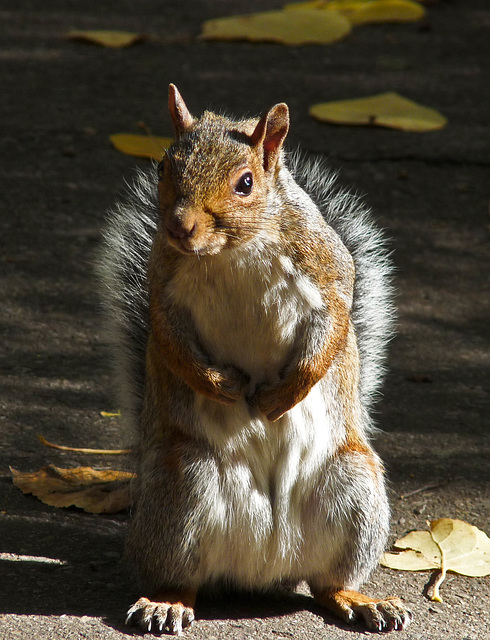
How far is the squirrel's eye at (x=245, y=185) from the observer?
72.6 inches

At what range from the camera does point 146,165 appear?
4176 millimetres

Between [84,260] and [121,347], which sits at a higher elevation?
[121,347]

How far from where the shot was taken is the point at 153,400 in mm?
2129

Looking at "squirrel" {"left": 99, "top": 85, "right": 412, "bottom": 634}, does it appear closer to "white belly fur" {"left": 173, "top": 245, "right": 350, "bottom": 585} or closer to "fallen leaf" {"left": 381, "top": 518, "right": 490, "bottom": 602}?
"white belly fur" {"left": 173, "top": 245, "right": 350, "bottom": 585}

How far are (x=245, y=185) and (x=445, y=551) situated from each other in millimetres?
1007

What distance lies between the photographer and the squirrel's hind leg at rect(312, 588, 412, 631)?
80.1 inches

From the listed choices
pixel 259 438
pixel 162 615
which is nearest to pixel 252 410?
pixel 259 438

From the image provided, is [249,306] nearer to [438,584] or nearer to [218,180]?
[218,180]

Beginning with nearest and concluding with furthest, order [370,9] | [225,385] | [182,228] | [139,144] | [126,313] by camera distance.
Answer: [182,228] → [225,385] → [126,313] → [139,144] → [370,9]

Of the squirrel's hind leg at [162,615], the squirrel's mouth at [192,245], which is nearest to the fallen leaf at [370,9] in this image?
the squirrel's mouth at [192,245]

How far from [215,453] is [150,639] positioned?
380 millimetres

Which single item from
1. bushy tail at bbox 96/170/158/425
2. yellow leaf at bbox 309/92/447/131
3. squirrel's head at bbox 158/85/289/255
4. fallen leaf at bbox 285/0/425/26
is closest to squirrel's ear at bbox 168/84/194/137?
squirrel's head at bbox 158/85/289/255

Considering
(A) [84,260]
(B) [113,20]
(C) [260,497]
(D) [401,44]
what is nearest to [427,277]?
(A) [84,260]

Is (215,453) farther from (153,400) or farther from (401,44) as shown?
(401,44)
